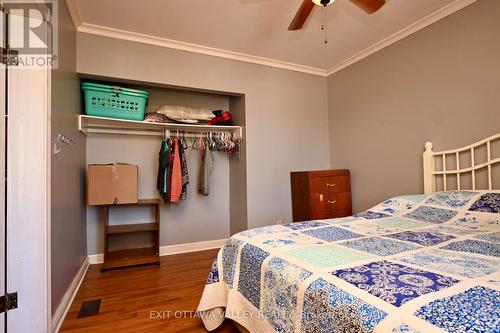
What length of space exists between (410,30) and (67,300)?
12.0 feet

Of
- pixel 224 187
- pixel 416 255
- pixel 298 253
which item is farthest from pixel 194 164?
pixel 416 255

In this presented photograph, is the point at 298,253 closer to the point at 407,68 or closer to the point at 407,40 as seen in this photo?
the point at 407,68

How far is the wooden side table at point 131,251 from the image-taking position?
257cm

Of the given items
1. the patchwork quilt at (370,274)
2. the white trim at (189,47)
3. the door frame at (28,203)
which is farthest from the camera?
the white trim at (189,47)

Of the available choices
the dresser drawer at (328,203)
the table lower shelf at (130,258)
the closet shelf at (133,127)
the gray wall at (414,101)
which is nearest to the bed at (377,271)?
the gray wall at (414,101)

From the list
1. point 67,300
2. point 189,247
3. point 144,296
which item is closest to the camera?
point 67,300

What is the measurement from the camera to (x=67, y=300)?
184cm

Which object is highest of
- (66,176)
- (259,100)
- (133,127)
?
(259,100)

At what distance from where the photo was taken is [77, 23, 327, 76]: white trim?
2.44 m

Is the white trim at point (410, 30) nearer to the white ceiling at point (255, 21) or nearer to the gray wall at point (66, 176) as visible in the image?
the white ceiling at point (255, 21)

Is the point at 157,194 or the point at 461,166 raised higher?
the point at 461,166

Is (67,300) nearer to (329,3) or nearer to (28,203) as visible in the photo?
(28,203)

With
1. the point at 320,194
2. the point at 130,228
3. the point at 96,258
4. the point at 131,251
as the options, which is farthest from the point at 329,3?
the point at 96,258

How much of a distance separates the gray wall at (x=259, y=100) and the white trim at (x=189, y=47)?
0.04m
